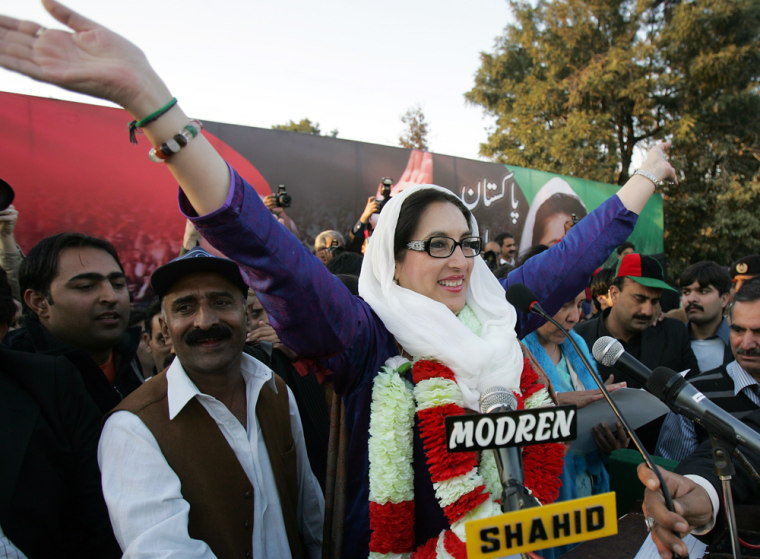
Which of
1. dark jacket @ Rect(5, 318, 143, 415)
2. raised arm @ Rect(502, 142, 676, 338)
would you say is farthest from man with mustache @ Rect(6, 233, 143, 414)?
raised arm @ Rect(502, 142, 676, 338)

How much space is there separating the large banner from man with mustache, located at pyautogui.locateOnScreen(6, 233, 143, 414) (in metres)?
2.56

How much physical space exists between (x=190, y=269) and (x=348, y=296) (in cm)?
76

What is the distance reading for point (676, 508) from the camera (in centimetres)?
125

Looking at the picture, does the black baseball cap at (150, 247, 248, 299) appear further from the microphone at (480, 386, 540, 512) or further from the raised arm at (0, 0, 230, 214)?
the microphone at (480, 386, 540, 512)

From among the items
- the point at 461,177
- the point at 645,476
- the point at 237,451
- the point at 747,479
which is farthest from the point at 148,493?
the point at 461,177

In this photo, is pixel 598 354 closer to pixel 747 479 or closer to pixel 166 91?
pixel 747 479

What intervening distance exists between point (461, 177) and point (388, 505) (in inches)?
291

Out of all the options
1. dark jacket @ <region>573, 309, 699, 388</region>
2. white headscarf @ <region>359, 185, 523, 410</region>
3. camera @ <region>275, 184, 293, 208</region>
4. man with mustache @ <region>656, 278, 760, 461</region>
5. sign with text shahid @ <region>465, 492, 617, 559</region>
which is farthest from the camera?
camera @ <region>275, 184, 293, 208</region>

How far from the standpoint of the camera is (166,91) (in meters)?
1.09

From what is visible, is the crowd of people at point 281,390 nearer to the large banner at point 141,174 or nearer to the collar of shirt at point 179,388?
the collar of shirt at point 179,388

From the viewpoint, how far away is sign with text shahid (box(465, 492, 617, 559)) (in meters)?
0.92

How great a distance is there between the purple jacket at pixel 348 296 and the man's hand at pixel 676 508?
21.0 inches

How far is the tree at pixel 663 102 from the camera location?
1529 cm

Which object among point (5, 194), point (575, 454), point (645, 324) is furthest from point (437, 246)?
point (645, 324)
